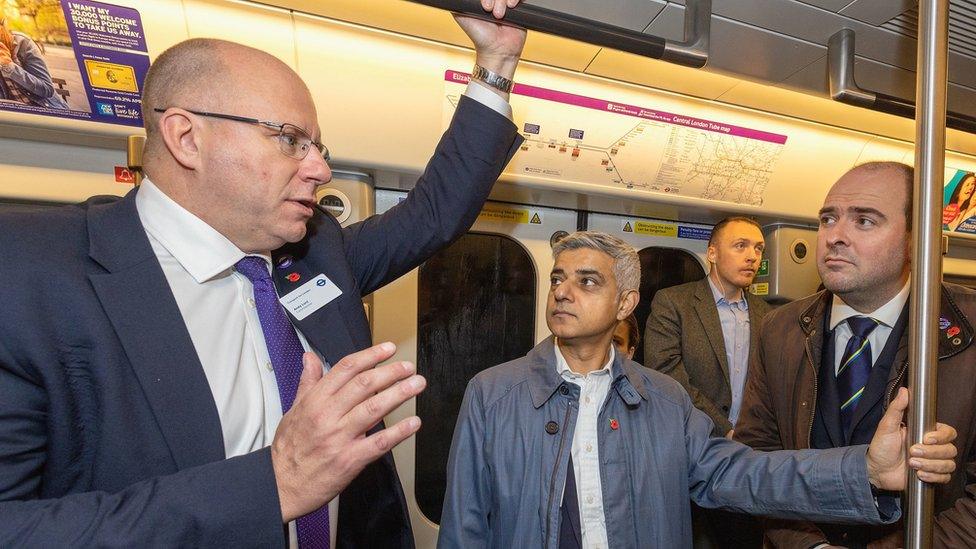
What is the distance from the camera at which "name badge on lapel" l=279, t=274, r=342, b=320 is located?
4.45ft

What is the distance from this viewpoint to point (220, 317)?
120cm

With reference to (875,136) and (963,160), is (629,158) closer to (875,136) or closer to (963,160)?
(875,136)

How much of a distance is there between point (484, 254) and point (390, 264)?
137 cm

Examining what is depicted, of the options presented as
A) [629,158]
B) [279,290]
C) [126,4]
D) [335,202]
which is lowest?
[279,290]

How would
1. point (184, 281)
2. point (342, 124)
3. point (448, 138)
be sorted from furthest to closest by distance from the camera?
point (342, 124) < point (448, 138) < point (184, 281)

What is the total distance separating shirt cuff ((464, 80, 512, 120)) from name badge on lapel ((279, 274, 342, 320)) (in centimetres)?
67

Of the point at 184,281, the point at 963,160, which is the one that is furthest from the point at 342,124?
the point at 963,160

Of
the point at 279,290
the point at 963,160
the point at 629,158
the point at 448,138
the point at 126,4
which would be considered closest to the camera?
the point at 279,290

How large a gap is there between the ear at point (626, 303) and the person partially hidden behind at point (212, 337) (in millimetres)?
951

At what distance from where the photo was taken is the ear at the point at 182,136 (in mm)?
1212

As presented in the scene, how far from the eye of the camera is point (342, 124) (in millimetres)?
2287

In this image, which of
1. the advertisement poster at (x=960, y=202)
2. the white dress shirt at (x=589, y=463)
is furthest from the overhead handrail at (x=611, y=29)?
the advertisement poster at (x=960, y=202)

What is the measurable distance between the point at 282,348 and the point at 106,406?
1.22 ft

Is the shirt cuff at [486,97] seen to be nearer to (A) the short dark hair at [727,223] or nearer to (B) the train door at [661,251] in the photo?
(B) the train door at [661,251]
